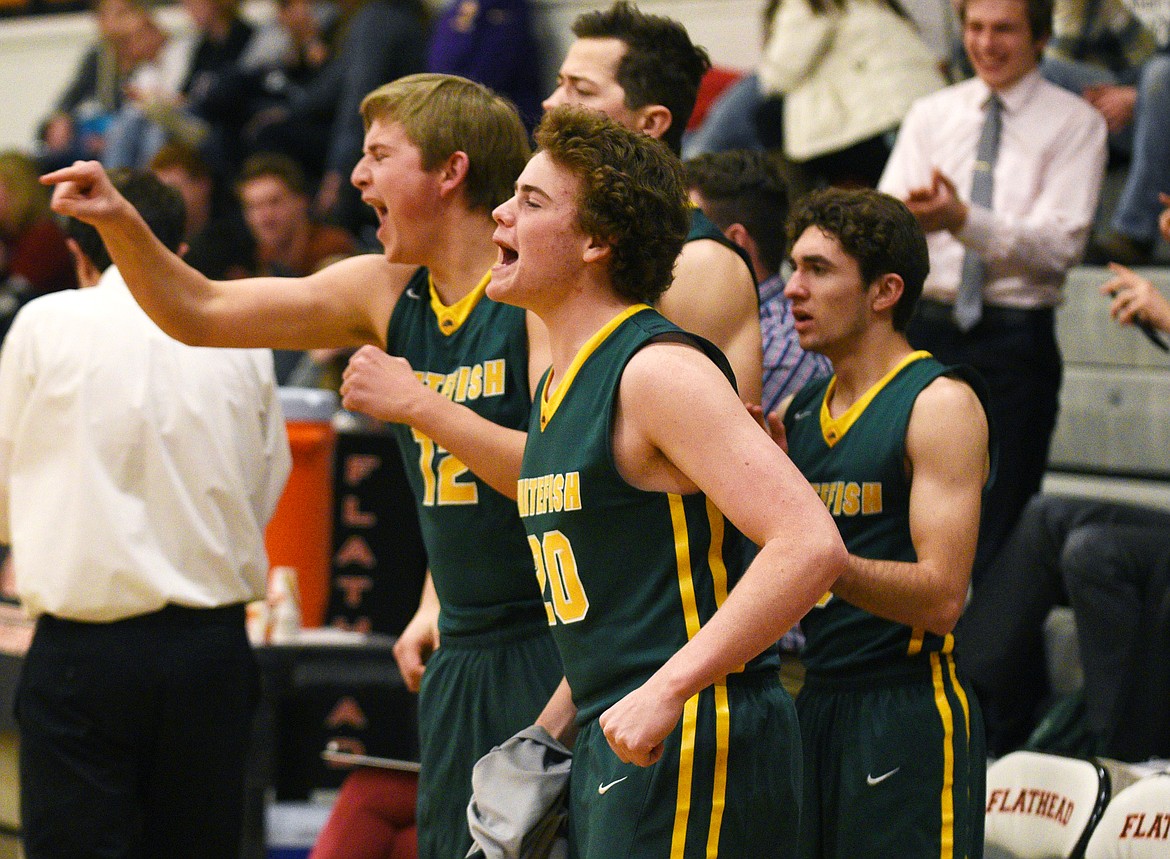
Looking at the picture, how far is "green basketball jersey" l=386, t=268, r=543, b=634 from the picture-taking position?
129 inches

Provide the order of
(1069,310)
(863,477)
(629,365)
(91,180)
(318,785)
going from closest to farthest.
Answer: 1. (629,365)
2. (91,180)
3. (863,477)
4. (318,785)
5. (1069,310)

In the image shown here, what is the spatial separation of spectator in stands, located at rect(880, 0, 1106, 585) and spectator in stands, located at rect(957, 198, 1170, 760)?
18cm

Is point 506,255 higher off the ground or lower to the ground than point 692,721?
higher

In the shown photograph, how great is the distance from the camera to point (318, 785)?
18.1ft

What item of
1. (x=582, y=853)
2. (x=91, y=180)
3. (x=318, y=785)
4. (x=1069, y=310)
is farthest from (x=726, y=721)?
(x=1069, y=310)

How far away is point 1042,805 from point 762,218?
174cm

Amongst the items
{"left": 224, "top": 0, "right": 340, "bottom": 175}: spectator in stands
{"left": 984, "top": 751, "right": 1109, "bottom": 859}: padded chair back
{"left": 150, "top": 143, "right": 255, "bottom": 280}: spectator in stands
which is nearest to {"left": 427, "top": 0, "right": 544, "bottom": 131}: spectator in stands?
{"left": 224, "top": 0, "right": 340, "bottom": 175}: spectator in stands

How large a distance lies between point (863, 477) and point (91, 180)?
1.72 metres

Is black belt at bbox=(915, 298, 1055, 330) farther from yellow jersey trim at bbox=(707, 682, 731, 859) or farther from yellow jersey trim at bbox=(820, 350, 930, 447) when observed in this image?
yellow jersey trim at bbox=(707, 682, 731, 859)

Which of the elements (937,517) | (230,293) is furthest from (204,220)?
(937,517)

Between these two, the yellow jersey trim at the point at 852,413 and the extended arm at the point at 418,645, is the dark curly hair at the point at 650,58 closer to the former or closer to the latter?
the yellow jersey trim at the point at 852,413

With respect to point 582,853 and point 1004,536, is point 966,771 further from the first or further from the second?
point 1004,536

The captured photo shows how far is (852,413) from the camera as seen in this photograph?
3566mm

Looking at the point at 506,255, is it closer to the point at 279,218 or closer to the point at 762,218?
the point at 762,218
